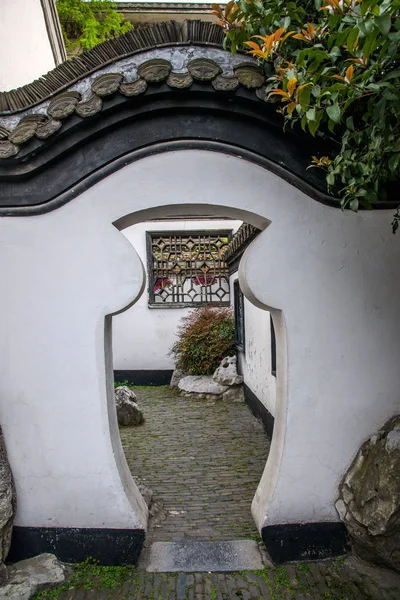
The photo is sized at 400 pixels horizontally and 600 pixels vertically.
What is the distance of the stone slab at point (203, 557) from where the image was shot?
329cm

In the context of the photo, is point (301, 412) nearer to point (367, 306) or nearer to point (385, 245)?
point (367, 306)

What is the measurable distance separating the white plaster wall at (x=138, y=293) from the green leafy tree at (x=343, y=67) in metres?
0.55

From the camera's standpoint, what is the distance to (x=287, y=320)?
10.8ft

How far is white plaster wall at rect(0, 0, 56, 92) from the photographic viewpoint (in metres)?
5.98

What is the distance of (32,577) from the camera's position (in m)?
3.07

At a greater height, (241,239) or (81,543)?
(241,239)

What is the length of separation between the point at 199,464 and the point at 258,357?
2.51m

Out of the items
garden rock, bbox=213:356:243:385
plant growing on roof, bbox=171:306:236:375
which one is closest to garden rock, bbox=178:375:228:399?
garden rock, bbox=213:356:243:385

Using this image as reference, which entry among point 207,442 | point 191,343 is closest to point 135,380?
point 191,343

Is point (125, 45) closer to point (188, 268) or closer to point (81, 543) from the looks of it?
point (81, 543)

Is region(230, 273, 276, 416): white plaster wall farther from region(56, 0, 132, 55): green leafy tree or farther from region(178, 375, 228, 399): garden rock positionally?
region(56, 0, 132, 55): green leafy tree

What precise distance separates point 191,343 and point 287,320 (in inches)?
295

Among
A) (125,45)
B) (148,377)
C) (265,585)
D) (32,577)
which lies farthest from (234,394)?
(125,45)

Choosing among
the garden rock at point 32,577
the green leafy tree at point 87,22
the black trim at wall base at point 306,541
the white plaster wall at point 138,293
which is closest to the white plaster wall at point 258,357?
the white plaster wall at point 138,293
